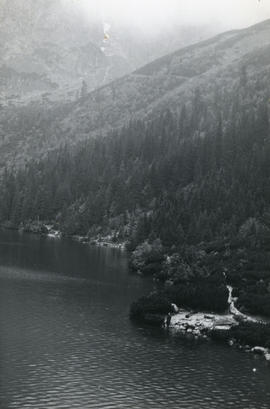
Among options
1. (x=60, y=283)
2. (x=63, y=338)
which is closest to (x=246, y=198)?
(x=60, y=283)

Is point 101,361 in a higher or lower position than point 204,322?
lower

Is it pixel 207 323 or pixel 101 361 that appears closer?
pixel 101 361

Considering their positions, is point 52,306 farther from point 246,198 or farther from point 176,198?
point 176,198

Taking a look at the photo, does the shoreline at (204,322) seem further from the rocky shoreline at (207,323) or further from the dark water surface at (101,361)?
the dark water surface at (101,361)

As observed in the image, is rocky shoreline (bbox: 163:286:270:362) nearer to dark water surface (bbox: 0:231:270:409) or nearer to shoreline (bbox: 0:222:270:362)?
shoreline (bbox: 0:222:270:362)

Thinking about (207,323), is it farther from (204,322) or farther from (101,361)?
(101,361)

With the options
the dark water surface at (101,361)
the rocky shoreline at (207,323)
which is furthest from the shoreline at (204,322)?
the dark water surface at (101,361)

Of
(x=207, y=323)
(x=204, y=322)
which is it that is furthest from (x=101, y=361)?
(x=204, y=322)

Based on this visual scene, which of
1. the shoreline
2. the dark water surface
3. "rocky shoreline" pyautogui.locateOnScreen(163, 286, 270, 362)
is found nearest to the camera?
the dark water surface

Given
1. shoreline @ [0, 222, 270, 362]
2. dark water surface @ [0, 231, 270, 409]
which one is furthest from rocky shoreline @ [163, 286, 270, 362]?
dark water surface @ [0, 231, 270, 409]
